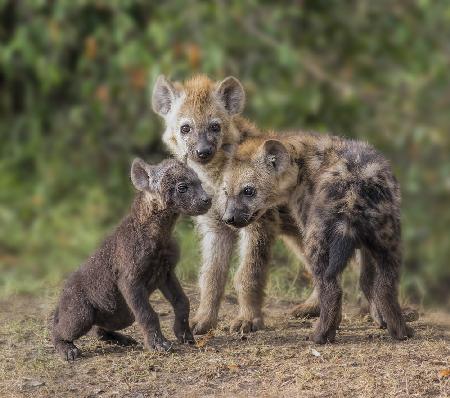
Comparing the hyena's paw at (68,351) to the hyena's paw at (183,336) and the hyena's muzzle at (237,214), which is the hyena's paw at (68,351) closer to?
the hyena's paw at (183,336)

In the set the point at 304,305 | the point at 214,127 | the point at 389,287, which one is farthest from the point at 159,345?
the point at 214,127

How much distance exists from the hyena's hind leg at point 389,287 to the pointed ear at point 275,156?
0.80m

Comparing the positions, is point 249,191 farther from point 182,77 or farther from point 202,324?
point 182,77

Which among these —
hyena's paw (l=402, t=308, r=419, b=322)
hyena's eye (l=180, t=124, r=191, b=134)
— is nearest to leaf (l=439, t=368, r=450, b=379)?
hyena's paw (l=402, t=308, r=419, b=322)

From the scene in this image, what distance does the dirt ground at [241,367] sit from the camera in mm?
4672

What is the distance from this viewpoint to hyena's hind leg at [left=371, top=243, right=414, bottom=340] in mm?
5395

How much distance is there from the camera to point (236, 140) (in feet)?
20.9

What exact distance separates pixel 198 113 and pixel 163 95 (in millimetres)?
496

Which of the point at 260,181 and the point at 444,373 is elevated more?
the point at 260,181

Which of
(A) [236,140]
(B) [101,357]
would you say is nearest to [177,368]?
(B) [101,357]

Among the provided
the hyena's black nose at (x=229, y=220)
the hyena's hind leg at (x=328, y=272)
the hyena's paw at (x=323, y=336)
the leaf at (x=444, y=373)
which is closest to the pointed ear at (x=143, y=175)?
the hyena's black nose at (x=229, y=220)

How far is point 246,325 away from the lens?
19.3 ft

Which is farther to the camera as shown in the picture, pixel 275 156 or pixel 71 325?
pixel 275 156

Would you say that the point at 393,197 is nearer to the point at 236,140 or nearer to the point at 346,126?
the point at 236,140
